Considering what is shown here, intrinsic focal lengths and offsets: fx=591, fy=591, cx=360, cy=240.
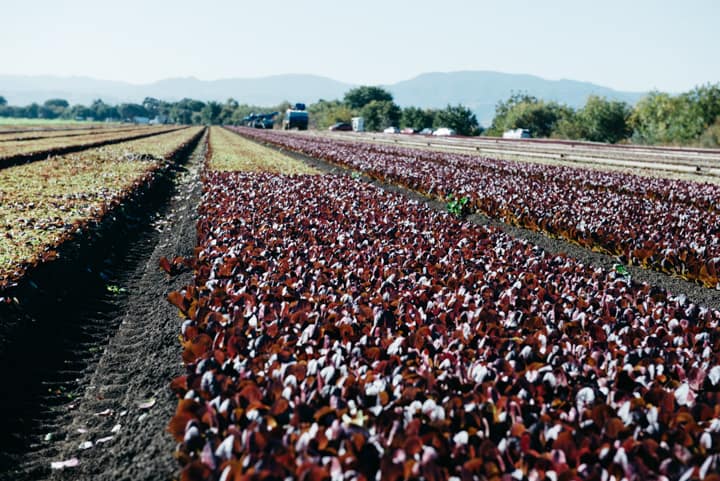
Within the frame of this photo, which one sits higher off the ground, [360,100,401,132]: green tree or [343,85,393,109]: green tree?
[343,85,393,109]: green tree

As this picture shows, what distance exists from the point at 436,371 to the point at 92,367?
3.86 metres

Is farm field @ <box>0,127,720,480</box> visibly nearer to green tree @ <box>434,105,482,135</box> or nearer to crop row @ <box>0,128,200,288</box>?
crop row @ <box>0,128,200,288</box>

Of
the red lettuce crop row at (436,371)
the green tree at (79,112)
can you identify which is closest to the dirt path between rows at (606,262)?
the red lettuce crop row at (436,371)

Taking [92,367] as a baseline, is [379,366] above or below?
above

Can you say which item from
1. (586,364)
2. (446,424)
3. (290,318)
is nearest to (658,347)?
(586,364)

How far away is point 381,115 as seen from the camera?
10469cm

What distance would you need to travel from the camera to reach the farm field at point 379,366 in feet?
9.36

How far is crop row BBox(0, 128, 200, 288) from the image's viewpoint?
26.7 feet

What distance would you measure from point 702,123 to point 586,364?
198 ft

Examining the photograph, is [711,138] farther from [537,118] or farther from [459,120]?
[537,118]

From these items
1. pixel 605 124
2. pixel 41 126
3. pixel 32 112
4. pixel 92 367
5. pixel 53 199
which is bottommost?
pixel 92 367

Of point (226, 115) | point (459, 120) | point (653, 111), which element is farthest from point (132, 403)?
point (226, 115)

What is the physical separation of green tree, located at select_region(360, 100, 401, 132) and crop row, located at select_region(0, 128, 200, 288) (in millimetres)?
82672

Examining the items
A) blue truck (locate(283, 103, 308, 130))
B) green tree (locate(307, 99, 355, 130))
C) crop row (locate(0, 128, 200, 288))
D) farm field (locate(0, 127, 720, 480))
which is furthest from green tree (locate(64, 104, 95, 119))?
farm field (locate(0, 127, 720, 480))
